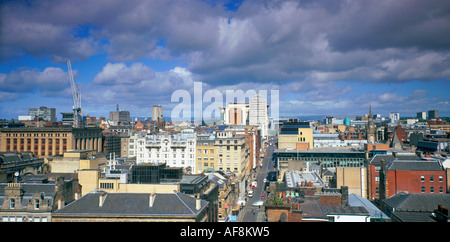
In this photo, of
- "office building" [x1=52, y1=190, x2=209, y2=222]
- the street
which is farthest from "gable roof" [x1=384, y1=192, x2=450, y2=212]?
"office building" [x1=52, y1=190, x2=209, y2=222]

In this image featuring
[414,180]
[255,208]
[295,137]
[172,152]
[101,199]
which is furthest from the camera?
[295,137]

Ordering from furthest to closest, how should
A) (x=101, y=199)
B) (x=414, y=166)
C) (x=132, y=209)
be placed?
(x=414, y=166), (x=101, y=199), (x=132, y=209)

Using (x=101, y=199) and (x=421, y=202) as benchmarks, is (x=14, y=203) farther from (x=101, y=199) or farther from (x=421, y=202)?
(x=421, y=202)

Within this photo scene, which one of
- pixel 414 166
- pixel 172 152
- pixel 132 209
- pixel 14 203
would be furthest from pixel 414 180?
pixel 14 203

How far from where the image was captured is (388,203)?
41.6 m

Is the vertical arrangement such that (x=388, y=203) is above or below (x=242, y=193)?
above

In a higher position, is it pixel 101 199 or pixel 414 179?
pixel 101 199

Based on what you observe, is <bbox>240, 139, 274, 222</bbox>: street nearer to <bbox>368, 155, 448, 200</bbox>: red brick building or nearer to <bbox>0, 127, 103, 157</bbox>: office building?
<bbox>368, 155, 448, 200</bbox>: red brick building

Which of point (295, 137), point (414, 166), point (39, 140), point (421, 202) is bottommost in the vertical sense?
point (421, 202)

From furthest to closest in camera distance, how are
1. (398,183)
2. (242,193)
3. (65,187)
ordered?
1. (242,193)
2. (398,183)
3. (65,187)

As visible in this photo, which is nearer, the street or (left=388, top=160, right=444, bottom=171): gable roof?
(left=388, top=160, right=444, bottom=171): gable roof
